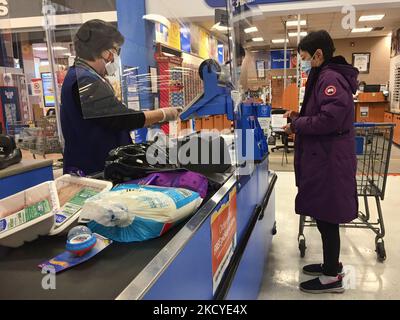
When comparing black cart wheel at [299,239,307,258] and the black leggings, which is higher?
the black leggings

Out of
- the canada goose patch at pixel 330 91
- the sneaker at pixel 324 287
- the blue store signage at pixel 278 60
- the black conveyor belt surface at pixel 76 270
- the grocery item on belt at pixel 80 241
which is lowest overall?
the sneaker at pixel 324 287

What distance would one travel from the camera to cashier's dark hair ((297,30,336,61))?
7.31ft

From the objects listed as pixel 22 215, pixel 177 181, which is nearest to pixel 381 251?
pixel 177 181

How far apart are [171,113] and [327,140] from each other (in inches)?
39.4

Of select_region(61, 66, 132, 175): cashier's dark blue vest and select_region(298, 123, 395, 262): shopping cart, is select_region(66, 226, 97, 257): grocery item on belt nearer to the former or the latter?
select_region(61, 66, 132, 175): cashier's dark blue vest

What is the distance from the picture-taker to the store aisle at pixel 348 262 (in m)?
2.52

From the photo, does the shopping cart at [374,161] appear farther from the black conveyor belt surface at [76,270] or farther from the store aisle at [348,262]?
the black conveyor belt surface at [76,270]

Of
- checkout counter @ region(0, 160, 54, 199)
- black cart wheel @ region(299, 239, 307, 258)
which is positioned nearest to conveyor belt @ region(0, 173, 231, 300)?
checkout counter @ region(0, 160, 54, 199)

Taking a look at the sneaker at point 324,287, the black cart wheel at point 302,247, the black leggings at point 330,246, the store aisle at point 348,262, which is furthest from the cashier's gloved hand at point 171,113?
the black cart wheel at point 302,247

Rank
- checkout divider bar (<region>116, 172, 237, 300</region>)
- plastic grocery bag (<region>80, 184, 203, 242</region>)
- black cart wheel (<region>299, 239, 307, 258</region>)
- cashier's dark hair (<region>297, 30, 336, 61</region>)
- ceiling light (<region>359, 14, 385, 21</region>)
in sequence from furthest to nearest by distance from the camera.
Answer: ceiling light (<region>359, 14, 385, 21</region>) < black cart wheel (<region>299, 239, 307, 258</region>) < cashier's dark hair (<region>297, 30, 336, 61</region>) < plastic grocery bag (<region>80, 184, 203, 242</region>) < checkout divider bar (<region>116, 172, 237, 300</region>)

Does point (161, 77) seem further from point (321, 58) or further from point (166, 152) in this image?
point (321, 58)

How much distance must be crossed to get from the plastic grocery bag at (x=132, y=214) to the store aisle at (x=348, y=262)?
1.71 metres

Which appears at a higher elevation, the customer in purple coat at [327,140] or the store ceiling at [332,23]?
the store ceiling at [332,23]
